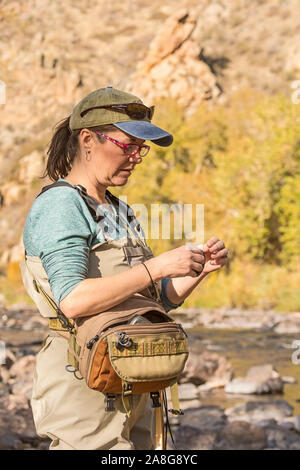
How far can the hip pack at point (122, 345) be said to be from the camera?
1.97 m

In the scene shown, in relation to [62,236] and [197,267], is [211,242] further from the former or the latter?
[62,236]

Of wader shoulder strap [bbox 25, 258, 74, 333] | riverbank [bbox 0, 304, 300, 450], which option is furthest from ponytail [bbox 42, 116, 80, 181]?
riverbank [bbox 0, 304, 300, 450]

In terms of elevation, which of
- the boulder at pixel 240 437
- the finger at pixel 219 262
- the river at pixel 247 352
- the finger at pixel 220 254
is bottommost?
the river at pixel 247 352

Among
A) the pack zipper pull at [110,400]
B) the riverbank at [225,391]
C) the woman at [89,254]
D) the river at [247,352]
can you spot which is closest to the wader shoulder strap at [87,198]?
the woman at [89,254]

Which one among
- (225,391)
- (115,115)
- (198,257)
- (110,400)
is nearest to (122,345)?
(110,400)

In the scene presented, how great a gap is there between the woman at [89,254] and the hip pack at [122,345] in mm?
47

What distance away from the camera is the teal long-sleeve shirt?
6.46ft

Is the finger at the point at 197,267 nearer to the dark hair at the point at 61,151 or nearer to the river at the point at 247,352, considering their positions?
the dark hair at the point at 61,151

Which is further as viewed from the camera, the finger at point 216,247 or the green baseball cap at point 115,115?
the finger at point 216,247

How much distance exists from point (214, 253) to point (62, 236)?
1.94ft

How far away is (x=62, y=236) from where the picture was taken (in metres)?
1.99

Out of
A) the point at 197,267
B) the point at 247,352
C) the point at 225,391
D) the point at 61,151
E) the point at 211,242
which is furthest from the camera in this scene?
the point at 247,352

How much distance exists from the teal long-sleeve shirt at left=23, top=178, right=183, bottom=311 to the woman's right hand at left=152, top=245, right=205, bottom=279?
0.72ft

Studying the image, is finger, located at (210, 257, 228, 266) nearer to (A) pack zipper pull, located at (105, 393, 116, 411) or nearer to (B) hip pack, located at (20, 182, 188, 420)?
→ (B) hip pack, located at (20, 182, 188, 420)
